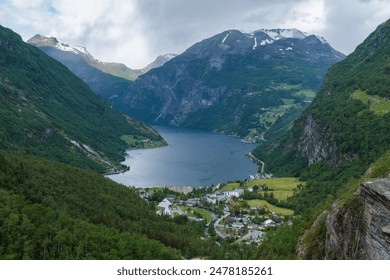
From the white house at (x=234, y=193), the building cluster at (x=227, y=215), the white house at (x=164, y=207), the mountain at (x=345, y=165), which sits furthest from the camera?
the white house at (x=234, y=193)

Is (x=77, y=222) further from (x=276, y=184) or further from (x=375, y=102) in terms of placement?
(x=375, y=102)

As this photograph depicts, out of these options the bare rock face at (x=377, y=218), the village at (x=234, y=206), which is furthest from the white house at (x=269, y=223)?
the bare rock face at (x=377, y=218)

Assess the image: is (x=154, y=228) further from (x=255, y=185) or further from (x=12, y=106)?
(x=12, y=106)

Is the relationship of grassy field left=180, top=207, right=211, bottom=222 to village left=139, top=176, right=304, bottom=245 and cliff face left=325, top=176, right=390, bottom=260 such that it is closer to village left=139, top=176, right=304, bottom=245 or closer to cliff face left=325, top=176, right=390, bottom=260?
village left=139, top=176, right=304, bottom=245

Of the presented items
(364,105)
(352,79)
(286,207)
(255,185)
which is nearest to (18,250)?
(286,207)

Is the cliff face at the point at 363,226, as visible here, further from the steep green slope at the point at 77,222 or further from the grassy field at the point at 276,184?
the grassy field at the point at 276,184

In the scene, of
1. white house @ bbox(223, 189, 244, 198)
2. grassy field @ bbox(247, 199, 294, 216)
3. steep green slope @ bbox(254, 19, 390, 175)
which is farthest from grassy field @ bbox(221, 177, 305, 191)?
grassy field @ bbox(247, 199, 294, 216)
